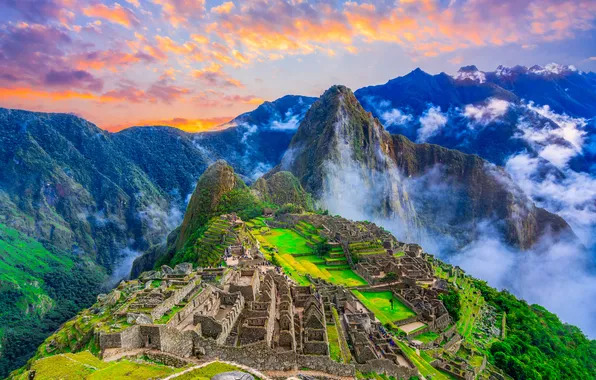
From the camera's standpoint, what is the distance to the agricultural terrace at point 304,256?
50812 mm

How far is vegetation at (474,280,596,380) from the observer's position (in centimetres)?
4134

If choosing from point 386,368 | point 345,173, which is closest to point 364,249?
point 386,368

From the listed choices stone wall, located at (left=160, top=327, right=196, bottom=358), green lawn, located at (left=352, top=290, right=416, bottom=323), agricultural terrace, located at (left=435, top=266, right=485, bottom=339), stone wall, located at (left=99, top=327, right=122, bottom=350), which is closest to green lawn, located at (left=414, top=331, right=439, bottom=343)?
green lawn, located at (left=352, top=290, right=416, bottom=323)

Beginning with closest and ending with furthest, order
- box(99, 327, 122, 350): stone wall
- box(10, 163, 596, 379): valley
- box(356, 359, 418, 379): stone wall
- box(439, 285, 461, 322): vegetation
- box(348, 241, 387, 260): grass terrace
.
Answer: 1. box(99, 327, 122, 350): stone wall
2. box(10, 163, 596, 379): valley
3. box(356, 359, 418, 379): stone wall
4. box(439, 285, 461, 322): vegetation
5. box(348, 241, 387, 260): grass terrace

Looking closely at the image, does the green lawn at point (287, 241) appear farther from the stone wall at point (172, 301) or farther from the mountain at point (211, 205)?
the stone wall at point (172, 301)

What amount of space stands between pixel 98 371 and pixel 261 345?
8.00 meters

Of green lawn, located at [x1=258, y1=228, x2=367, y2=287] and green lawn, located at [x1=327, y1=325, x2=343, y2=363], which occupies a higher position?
green lawn, located at [x1=258, y1=228, x2=367, y2=287]

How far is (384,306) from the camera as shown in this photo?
44.6m

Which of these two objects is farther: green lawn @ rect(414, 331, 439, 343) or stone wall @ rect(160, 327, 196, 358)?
green lawn @ rect(414, 331, 439, 343)

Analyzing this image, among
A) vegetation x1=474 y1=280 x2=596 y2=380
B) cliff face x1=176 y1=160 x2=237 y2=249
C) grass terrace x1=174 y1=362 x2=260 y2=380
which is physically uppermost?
cliff face x1=176 y1=160 x2=237 y2=249

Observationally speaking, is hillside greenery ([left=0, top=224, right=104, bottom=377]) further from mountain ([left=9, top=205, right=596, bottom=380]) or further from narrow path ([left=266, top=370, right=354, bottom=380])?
narrow path ([left=266, top=370, right=354, bottom=380])

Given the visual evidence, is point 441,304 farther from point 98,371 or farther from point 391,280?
point 98,371

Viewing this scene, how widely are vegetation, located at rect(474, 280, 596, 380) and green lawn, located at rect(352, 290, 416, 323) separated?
396 inches

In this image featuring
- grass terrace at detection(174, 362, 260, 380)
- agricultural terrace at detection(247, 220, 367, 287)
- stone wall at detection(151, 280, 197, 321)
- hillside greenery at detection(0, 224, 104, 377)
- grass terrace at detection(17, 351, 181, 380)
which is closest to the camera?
grass terrace at detection(174, 362, 260, 380)
